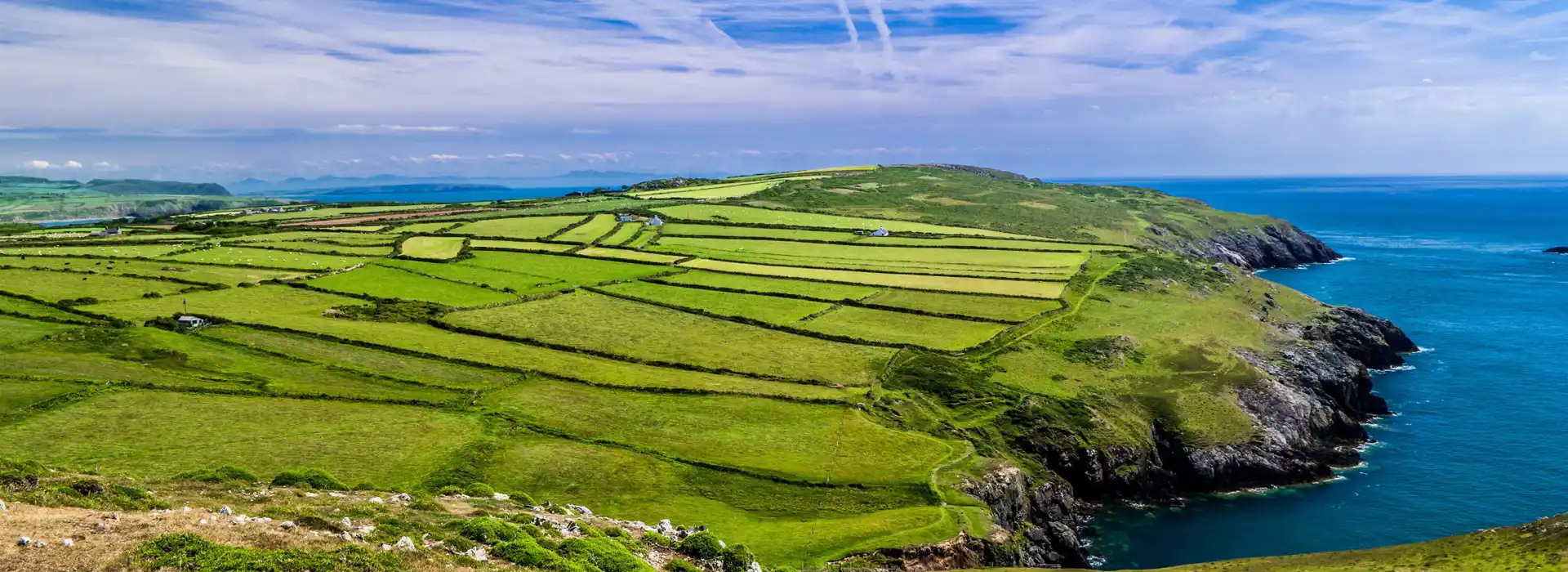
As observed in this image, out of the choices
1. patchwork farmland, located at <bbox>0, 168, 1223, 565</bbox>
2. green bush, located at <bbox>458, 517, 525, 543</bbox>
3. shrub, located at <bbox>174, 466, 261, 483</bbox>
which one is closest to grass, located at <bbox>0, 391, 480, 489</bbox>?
patchwork farmland, located at <bbox>0, 168, 1223, 565</bbox>

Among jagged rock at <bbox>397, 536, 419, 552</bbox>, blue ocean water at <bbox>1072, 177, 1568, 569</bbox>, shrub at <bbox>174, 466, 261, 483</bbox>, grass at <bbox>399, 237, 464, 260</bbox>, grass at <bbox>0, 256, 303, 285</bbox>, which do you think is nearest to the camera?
jagged rock at <bbox>397, 536, 419, 552</bbox>

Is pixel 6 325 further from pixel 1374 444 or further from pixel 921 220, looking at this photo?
→ pixel 921 220

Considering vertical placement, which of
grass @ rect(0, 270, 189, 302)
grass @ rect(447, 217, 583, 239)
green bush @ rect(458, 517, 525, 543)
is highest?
grass @ rect(447, 217, 583, 239)

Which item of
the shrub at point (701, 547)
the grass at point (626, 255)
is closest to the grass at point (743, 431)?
the shrub at point (701, 547)

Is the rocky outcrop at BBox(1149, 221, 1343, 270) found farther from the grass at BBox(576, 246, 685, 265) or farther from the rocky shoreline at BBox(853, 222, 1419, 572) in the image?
the grass at BBox(576, 246, 685, 265)

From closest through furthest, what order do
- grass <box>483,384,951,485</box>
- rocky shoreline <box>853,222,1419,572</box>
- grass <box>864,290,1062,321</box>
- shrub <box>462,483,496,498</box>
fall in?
shrub <box>462,483,496,498</box> → rocky shoreline <box>853,222,1419,572</box> → grass <box>483,384,951,485</box> → grass <box>864,290,1062,321</box>

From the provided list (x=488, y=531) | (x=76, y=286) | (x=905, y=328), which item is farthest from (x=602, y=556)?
(x=76, y=286)

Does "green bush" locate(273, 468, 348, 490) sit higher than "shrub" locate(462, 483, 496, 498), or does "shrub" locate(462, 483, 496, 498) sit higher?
"green bush" locate(273, 468, 348, 490)
